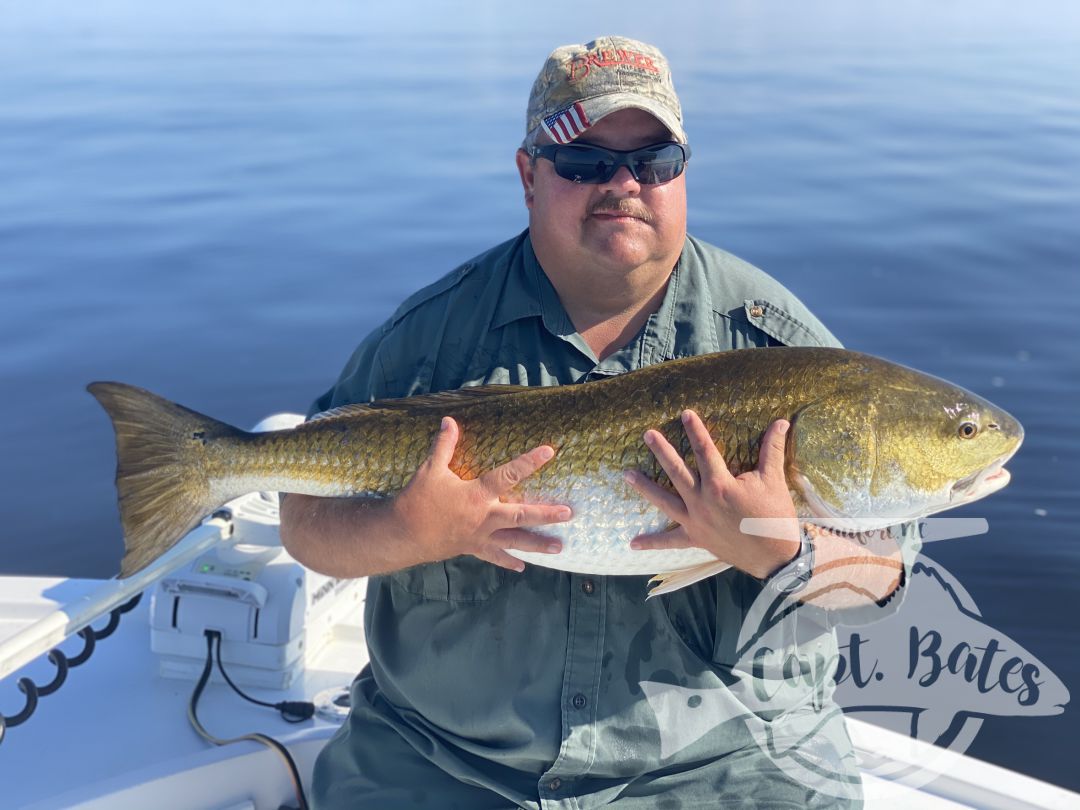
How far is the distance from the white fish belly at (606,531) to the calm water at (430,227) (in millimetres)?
3310

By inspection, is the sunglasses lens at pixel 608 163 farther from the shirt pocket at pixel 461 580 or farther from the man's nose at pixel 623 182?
the shirt pocket at pixel 461 580

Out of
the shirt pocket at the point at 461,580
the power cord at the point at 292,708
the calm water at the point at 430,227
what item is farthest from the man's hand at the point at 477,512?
the calm water at the point at 430,227

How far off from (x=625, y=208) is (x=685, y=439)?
677 mm

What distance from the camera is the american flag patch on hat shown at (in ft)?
9.90

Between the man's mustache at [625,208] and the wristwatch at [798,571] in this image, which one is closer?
the wristwatch at [798,571]

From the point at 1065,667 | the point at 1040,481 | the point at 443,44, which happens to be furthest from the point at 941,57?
the point at 1065,667

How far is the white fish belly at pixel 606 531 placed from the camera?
2.77m

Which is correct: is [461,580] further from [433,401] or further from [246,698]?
[246,698]

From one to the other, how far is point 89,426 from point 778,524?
7.03 metres

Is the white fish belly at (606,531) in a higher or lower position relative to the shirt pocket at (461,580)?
higher

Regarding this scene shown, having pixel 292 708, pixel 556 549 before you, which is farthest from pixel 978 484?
pixel 292 708

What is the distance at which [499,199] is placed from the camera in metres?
13.4

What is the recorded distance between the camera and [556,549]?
274 cm

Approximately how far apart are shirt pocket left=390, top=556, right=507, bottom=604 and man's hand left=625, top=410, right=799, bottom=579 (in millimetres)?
480
